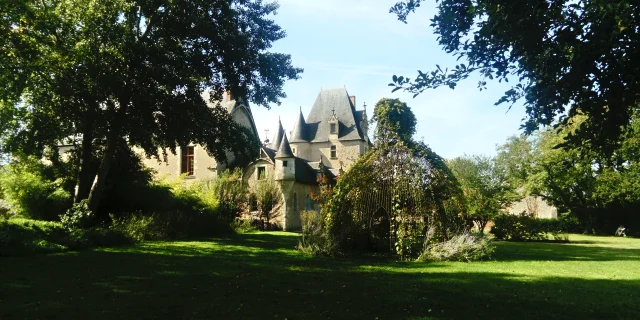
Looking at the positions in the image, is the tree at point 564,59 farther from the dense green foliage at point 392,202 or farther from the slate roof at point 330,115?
the slate roof at point 330,115

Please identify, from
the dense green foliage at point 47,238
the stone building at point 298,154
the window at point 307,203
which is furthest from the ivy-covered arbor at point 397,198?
the window at point 307,203

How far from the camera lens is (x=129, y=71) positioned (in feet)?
51.4

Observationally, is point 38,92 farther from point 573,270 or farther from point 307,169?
point 307,169

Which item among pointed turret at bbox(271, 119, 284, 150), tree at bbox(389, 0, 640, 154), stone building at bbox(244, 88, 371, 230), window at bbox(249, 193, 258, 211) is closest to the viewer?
tree at bbox(389, 0, 640, 154)

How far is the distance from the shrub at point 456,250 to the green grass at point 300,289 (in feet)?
2.34

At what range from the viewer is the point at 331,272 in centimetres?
1011

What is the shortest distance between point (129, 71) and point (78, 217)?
600cm

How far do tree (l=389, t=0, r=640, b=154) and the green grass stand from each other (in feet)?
9.05

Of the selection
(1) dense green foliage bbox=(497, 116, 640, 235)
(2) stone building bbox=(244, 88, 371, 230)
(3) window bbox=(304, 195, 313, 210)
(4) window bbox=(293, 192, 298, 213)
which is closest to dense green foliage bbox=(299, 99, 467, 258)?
(4) window bbox=(293, 192, 298, 213)

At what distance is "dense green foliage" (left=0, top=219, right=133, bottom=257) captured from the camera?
1231cm

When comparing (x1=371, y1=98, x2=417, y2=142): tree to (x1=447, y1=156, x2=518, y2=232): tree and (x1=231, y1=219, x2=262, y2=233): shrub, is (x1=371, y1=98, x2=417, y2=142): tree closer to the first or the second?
(x1=447, y1=156, x2=518, y2=232): tree

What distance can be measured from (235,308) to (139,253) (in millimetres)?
7708

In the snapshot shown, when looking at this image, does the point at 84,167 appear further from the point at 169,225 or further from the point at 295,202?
the point at 295,202

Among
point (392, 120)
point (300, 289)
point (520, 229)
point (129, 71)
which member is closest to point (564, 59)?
point (300, 289)
